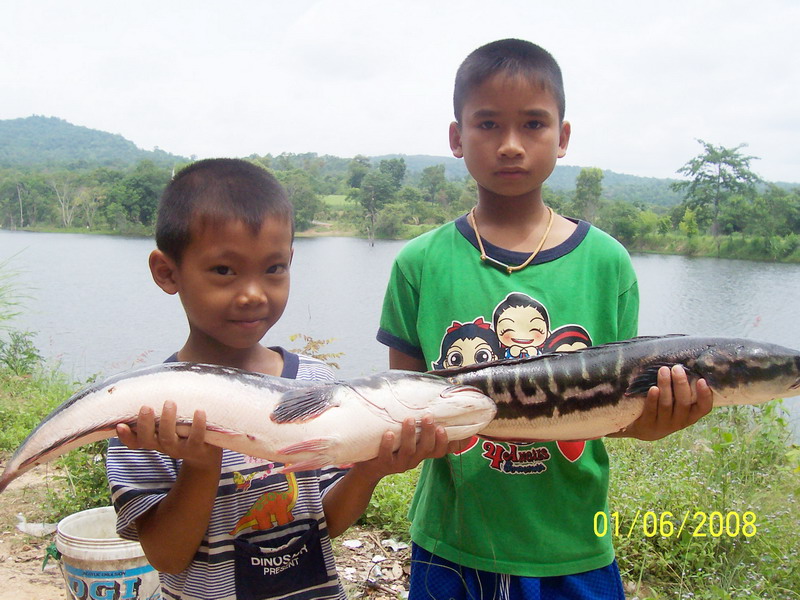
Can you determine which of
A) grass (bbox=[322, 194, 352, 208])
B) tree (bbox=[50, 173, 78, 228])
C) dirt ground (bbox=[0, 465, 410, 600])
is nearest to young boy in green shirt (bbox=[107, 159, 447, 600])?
dirt ground (bbox=[0, 465, 410, 600])

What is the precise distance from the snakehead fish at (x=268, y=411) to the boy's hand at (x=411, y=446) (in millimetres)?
26

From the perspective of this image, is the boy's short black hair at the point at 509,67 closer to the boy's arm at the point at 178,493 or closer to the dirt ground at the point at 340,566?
the boy's arm at the point at 178,493

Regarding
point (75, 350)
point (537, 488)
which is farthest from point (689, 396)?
point (75, 350)

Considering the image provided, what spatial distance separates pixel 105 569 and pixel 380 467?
5.94ft

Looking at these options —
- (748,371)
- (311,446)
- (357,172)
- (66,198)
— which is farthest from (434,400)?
(66,198)

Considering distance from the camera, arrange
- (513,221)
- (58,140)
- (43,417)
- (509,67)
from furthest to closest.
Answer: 1. (58,140)
2. (43,417)
3. (513,221)
4. (509,67)

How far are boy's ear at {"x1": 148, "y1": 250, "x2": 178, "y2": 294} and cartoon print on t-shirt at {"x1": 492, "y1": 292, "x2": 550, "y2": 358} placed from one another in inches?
39.3

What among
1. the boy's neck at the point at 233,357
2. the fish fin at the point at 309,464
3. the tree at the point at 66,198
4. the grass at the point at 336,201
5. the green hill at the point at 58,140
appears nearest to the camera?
the fish fin at the point at 309,464

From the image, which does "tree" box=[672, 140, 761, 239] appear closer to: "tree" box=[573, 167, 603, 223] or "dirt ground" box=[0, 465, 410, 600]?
"tree" box=[573, 167, 603, 223]

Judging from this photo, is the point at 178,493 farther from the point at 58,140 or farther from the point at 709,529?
the point at 58,140

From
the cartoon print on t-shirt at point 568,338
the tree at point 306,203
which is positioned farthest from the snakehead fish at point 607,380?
the tree at point 306,203

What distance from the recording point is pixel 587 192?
1318cm

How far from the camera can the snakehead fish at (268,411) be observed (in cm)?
160

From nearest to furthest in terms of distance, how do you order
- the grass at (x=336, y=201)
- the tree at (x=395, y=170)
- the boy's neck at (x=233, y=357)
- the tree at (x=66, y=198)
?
1. the boy's neck at (x=233, y=357)
2. the tree at (x=395, y=170)
3. the grass at (x=336, y=201)
4. the tree at (x=66, y=198)
